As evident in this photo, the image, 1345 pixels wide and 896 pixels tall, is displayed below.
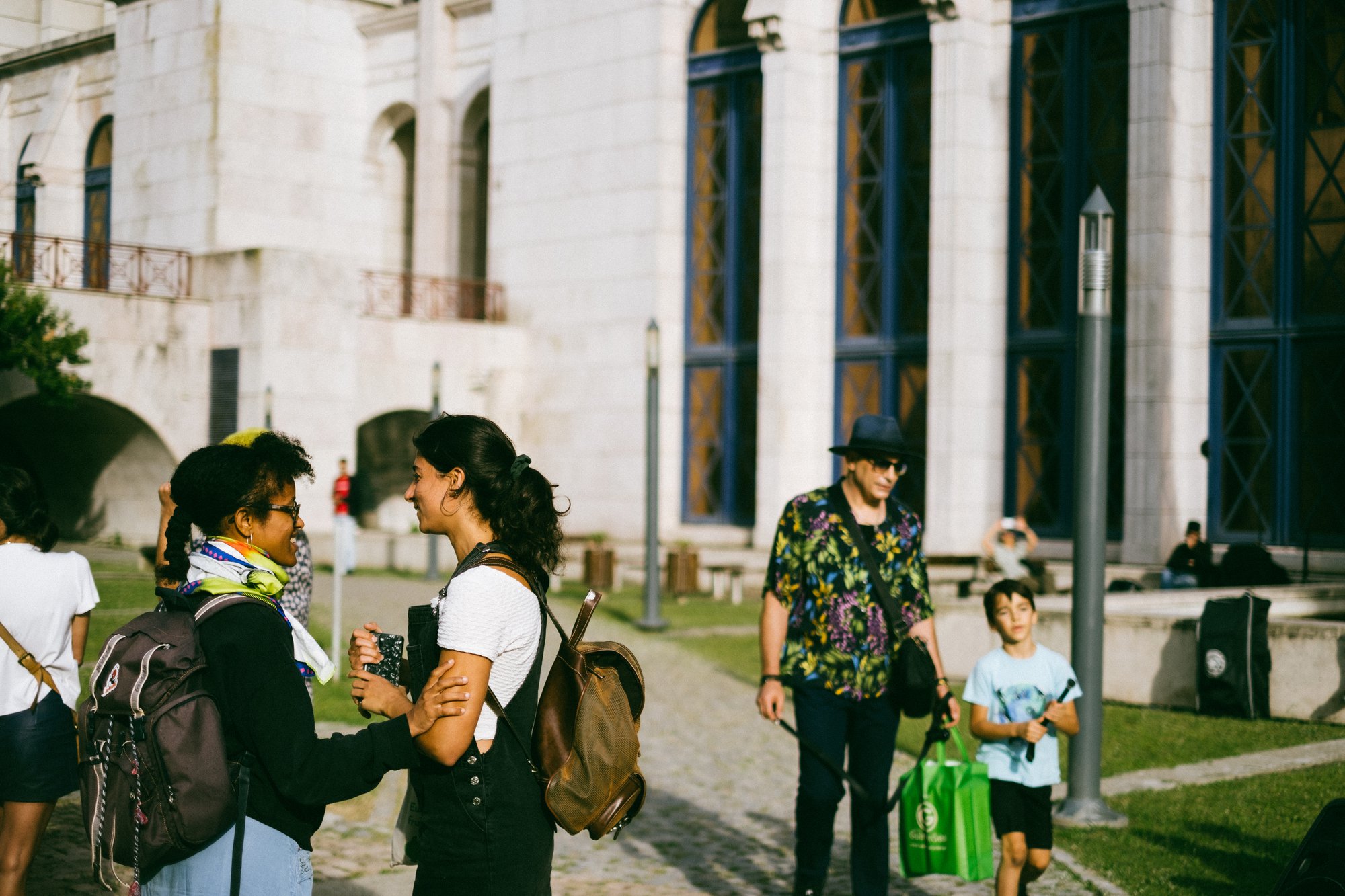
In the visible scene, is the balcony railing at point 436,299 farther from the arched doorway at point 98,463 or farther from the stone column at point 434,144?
the arched doorway at point 98,463

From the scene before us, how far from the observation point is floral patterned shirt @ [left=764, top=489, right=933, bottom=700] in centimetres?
623

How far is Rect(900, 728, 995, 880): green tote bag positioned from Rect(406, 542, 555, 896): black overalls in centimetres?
241

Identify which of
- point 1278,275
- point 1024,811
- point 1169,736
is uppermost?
point 1278,275

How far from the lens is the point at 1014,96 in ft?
77.5

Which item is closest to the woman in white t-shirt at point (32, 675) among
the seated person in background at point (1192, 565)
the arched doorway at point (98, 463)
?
the seated person in background at point (1192, 565)

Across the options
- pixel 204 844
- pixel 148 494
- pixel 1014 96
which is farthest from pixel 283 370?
pixel 204 844

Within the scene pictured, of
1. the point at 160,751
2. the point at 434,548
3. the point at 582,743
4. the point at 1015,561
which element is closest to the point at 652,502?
the point at 1015,561

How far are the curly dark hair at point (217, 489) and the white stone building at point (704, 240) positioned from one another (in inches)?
441

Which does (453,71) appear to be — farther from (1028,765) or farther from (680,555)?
(1028,765)

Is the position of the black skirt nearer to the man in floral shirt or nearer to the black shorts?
the man in floral shirt

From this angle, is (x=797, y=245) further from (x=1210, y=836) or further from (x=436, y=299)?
(x=1210, y=836)

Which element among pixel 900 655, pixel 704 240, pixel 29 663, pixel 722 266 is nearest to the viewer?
pixel 29 663

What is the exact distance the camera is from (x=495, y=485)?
12.7ft

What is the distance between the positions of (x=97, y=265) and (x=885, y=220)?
1483 centimetres
